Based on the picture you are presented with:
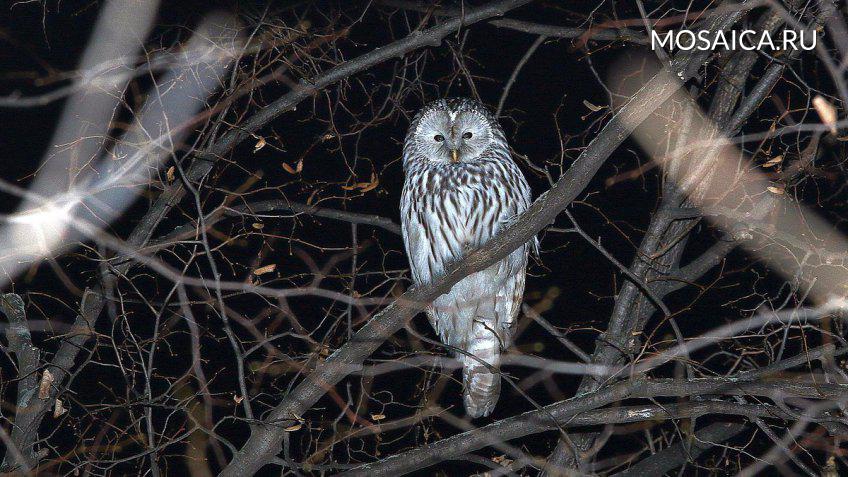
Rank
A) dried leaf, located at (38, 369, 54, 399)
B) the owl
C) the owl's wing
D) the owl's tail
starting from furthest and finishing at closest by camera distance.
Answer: the owl's tail, the owl's wing, the owl, dried leaf, located at (38, 369, 54, 399)

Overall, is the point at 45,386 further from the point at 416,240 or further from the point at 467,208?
the point at 467,208

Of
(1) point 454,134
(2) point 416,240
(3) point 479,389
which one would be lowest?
(3) point 479,389

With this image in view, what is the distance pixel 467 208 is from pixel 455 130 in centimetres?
45

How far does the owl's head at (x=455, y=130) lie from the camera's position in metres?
4.50

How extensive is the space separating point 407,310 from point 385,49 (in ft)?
4.90

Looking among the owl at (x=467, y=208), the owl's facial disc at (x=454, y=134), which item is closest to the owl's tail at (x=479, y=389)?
the owl at (x=467, y=208)

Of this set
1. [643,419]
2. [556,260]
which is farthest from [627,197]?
[643,419]

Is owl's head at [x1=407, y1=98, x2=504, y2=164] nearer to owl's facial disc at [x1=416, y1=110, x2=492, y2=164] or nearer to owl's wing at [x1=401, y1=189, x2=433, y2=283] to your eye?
owl's facial disc at [x1=416, y1=110, x2=492, y2=164]

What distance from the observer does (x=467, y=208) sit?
4.38 meters

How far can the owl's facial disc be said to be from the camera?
4480 millimetres

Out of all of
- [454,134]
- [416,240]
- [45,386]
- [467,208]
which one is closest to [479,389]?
[416,240]

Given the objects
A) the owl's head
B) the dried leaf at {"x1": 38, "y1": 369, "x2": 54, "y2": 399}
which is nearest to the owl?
the owl's head

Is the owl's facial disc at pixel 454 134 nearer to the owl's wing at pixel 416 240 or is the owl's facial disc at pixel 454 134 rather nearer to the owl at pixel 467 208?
the owl at pixel 467 208

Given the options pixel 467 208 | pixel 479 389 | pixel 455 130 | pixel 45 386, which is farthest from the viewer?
pixel 479 389
